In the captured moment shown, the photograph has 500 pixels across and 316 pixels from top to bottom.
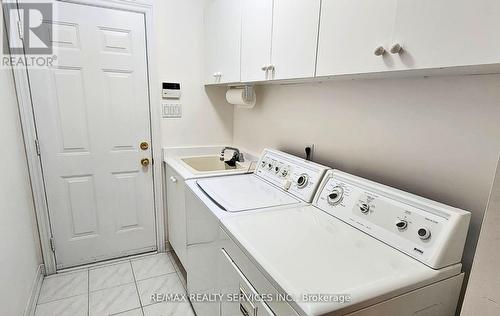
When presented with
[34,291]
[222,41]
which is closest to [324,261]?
[222,41]

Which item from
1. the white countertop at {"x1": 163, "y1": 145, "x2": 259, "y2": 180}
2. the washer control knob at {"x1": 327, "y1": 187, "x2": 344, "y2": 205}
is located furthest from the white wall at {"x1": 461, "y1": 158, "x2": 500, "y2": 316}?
the white countertop at {"x1": 163, "y1": 145, "x2": 259, "y2": 180}

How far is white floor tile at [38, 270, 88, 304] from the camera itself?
1.98 metres

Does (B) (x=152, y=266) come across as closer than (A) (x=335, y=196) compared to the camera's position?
No

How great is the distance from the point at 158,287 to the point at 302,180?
1.45m

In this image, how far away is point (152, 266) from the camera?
2.35 meters

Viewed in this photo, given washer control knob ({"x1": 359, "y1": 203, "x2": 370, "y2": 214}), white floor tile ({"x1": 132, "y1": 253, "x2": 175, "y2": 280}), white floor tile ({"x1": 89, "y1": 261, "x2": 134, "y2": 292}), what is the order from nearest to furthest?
washer control knob ({"x1": 359, "y1": 203, "x2": 370, "y2": 214}), white floor tile ({"x1": 89, "y1": 261, "x2": 134, "y2": 292}), white floor tile ({"x1": 132, "y1": 253, "x2": 175, "y2": 280})

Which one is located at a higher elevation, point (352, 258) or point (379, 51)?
point (379, 51)

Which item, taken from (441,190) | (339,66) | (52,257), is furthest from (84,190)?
(441,190)

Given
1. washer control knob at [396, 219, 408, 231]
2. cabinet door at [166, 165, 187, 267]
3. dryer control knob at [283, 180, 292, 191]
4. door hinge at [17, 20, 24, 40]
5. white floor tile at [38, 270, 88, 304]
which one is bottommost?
white floor tile at [38, 270, 88, 304]

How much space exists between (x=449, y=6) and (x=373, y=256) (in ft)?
2.54

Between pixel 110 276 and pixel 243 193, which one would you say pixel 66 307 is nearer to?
pixel 110 276

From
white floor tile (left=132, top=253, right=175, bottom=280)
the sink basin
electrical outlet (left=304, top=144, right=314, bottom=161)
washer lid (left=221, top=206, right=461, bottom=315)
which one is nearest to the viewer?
washer lid (left=221, top=206, right=461, bottom=315)

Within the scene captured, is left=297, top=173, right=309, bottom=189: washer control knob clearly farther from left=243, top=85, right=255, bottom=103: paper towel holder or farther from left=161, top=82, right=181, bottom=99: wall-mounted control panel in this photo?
left=161, top=82, right=181, bottom=99: wall-mounted control panel

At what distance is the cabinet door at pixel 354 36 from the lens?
0.89 m
